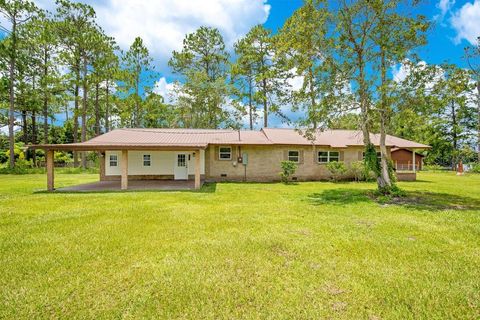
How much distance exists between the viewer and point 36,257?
157 inches

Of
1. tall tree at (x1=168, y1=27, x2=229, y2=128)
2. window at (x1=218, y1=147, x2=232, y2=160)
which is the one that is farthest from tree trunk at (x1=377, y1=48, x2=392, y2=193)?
tall tree at (x1=168, y1=27, x2=229, y2=128)

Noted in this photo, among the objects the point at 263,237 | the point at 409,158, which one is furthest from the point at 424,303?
the point at 409,158

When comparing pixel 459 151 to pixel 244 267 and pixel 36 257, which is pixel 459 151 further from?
pixel 36 257

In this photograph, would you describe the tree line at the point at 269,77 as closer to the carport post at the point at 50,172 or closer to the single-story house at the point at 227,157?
the single-story house at the point at 227,157

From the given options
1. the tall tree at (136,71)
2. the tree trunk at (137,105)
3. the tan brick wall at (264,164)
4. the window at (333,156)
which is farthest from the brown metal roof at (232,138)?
the tall tree at (136,71)

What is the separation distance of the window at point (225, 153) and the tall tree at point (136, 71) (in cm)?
1574

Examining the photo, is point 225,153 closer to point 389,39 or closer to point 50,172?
point 50,172

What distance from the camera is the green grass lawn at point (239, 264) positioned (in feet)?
8.84

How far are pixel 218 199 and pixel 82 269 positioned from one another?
19.3ft

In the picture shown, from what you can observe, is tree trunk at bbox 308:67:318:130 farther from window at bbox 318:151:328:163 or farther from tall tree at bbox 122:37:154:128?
tall tree at bbox 122:37:154:128

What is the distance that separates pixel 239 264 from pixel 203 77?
1001 inches

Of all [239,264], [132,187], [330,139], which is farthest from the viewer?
[330,139]

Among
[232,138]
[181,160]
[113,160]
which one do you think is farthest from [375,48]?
[113,160]

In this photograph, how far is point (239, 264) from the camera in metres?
3.74
